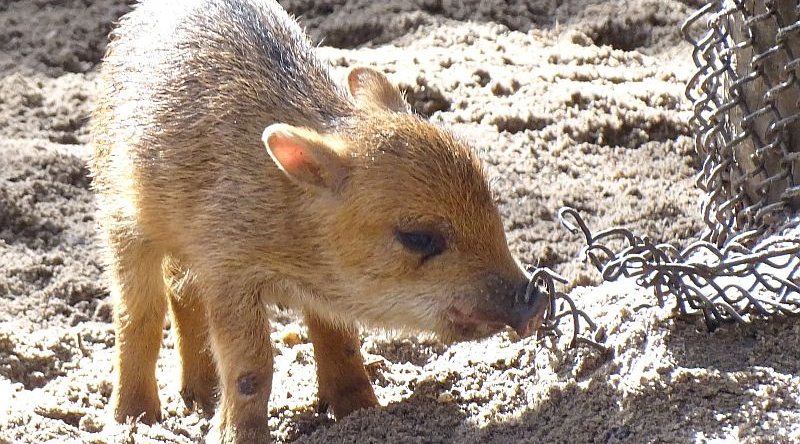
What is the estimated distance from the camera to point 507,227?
547 cm

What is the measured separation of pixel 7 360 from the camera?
4715mm

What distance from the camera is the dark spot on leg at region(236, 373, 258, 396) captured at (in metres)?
3.88

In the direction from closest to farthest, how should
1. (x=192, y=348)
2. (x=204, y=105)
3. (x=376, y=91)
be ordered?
(x=204, y=105) → (x=376, y=91) → (x=192, y=348)

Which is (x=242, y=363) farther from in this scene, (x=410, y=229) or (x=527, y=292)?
(x=527, y=292)

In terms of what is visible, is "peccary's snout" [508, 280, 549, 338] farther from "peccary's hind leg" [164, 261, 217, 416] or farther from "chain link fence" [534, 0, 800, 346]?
"peccary's hind leg" [164, 261, 217, 416]

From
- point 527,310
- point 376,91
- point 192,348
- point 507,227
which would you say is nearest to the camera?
point 527,310

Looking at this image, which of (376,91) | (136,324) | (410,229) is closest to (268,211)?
(410,229)

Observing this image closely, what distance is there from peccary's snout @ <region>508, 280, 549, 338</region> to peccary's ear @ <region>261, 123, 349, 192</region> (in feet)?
2.24

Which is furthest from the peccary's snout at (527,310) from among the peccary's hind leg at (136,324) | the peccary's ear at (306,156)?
the peccary's hind leg at (136,324)

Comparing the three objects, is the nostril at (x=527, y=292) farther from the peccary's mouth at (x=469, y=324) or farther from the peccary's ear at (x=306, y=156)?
the peccary's ear at (x=306, y=156)

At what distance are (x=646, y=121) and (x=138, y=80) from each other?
273 centimetres

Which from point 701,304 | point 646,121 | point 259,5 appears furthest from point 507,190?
point 701,304

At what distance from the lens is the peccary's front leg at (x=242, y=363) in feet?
12.7

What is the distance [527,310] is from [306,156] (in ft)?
2.78
